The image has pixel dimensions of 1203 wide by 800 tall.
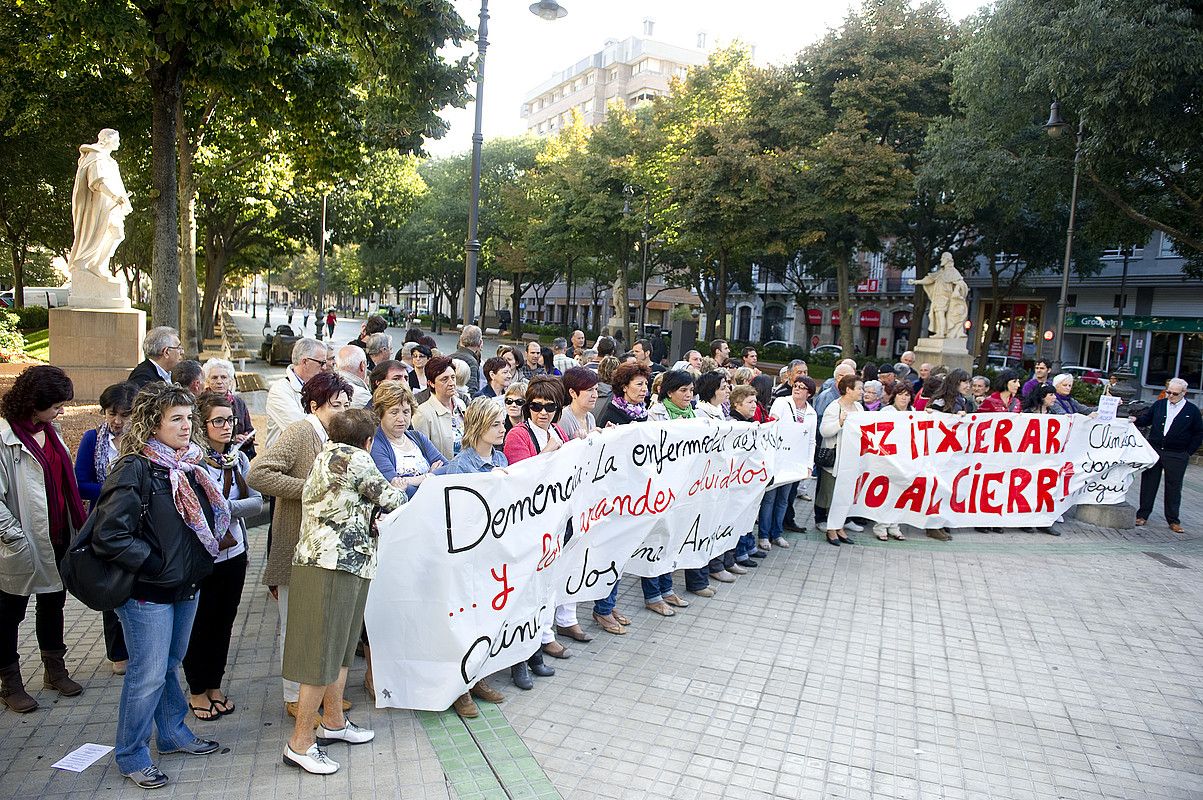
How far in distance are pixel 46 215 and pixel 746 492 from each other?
35200 millimetres

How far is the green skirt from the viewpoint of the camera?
144 inches

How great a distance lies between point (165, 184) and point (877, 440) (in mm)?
10924

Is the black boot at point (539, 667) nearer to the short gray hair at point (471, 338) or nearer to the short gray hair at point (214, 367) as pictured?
the short gray hair at point (214, 367)

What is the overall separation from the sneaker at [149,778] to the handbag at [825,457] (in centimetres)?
671

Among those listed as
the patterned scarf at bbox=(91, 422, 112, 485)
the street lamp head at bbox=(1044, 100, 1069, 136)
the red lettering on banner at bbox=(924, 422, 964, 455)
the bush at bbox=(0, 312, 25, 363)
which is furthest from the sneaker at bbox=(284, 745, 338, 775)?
the bush at bbox=(0, 312, 25, 363)

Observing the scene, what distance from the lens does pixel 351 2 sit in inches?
390

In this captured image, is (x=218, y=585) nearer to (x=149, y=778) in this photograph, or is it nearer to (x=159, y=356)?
(x=149, y=778)

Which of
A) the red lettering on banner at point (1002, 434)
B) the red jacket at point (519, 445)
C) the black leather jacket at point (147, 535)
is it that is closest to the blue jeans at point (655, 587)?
the red jacket at point (519, 445)

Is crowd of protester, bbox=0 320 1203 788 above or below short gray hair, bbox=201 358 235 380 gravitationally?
below

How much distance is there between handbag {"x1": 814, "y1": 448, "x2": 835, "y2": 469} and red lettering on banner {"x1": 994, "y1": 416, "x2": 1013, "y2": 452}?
2.08m

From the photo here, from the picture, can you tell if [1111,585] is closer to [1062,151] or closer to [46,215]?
[1062,151]

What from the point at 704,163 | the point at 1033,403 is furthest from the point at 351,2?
the point at 704,163

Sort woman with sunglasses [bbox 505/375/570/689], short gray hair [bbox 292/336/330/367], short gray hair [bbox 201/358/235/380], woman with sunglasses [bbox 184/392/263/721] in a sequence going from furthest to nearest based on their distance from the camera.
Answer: short gray hair [bbox 292/336/330/367] < short gray hair [bbox 201/358/235/380] < woman with sunglasses [bbox 505/375/570/689] < woman with sunglasses [bbox 184/392/263/721]

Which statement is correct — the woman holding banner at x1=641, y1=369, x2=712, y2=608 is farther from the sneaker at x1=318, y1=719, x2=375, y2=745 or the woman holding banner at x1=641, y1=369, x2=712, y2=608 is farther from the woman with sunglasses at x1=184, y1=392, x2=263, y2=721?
the woman with sunglasses at x1=184, y1=392, x2=263, y2=721
